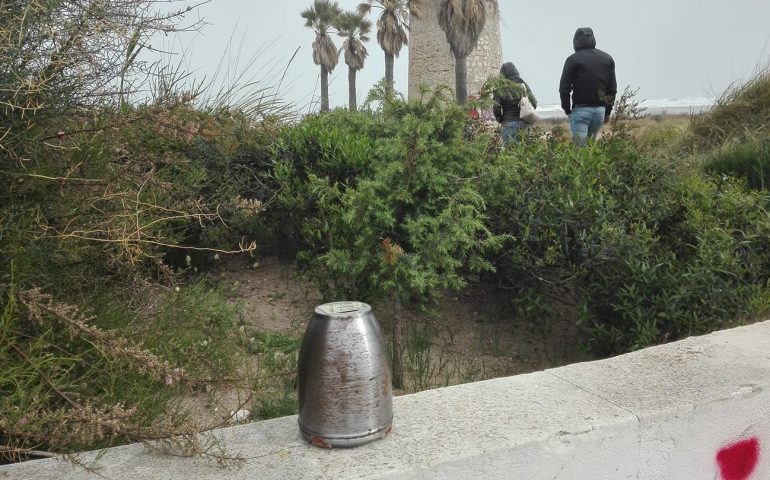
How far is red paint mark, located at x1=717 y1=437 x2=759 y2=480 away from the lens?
2.53m

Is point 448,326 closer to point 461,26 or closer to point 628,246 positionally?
point 628,246

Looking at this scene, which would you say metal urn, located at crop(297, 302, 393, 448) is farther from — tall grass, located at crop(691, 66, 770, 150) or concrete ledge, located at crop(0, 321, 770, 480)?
tall grass, located at crop(691, 66, 770, 150)

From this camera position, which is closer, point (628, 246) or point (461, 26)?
point (628, 246)

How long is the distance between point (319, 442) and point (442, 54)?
20.9m

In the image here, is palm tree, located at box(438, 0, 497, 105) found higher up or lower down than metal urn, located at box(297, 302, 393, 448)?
higher up

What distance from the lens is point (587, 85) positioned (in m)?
7.23

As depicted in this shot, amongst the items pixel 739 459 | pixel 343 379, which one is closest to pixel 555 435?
pixel 343 379

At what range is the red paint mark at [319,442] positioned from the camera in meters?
2.02

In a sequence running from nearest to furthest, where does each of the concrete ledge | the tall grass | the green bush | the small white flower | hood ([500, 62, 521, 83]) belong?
1. the concrete ledge
2. the small white flower
3. the green bush
4. hood ([500, 62, 521, 83])
5. the tall grass

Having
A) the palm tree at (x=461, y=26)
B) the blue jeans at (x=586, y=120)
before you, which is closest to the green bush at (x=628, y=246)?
the blue jeans at (x=586, y=120)

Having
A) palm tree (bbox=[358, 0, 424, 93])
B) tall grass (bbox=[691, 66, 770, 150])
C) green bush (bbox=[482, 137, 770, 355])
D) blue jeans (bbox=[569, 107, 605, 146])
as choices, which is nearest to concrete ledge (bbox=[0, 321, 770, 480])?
green bush (bbox=[482, 137, 770, 355])

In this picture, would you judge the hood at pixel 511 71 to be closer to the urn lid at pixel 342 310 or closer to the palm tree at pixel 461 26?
the urn lid at pixel 342 310

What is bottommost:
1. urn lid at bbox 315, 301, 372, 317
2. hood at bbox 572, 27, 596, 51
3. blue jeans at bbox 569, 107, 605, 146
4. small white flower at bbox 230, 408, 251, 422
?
small white flower at bbox 230, 408, 251, 422

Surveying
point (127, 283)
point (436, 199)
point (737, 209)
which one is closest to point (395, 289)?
point (436, 199)
